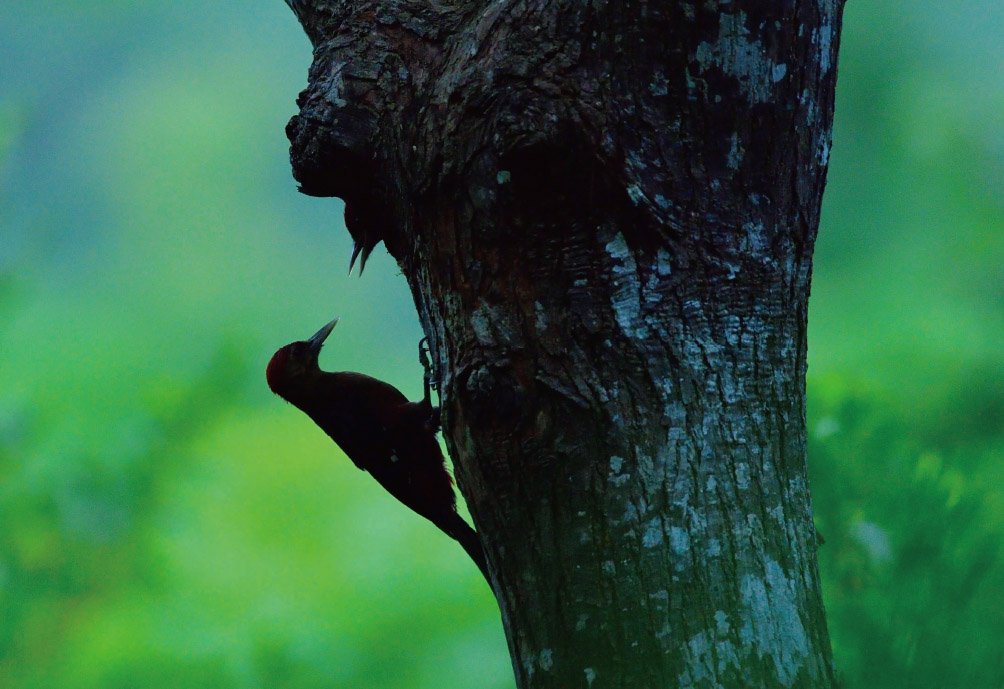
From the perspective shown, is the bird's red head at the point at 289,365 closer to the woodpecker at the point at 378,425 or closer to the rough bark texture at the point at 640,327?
the woodpecker at the point at 378,425

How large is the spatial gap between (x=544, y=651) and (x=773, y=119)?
2.53 ft

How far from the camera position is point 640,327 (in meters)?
1.19

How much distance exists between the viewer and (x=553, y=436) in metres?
1.19

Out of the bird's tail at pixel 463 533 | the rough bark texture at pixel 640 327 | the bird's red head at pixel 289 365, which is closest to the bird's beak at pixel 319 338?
the bird's red head at pixel 289 365

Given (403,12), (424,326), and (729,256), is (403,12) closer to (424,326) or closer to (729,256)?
(424,326)

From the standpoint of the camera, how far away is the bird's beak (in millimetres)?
3096

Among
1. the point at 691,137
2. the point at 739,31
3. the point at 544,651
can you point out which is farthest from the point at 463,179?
the point at 544,651

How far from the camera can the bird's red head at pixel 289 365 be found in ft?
9.96

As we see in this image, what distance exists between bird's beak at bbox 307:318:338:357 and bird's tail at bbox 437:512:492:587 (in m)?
0.71

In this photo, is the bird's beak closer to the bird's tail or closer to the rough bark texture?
the bird's tail

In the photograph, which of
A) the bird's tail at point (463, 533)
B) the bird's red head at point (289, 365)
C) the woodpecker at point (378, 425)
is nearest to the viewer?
the bird's tail at point (463, 533)

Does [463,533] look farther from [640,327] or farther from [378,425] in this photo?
[640,327]

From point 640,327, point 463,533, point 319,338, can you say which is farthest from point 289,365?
point 640,327

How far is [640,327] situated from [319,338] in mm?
2125
